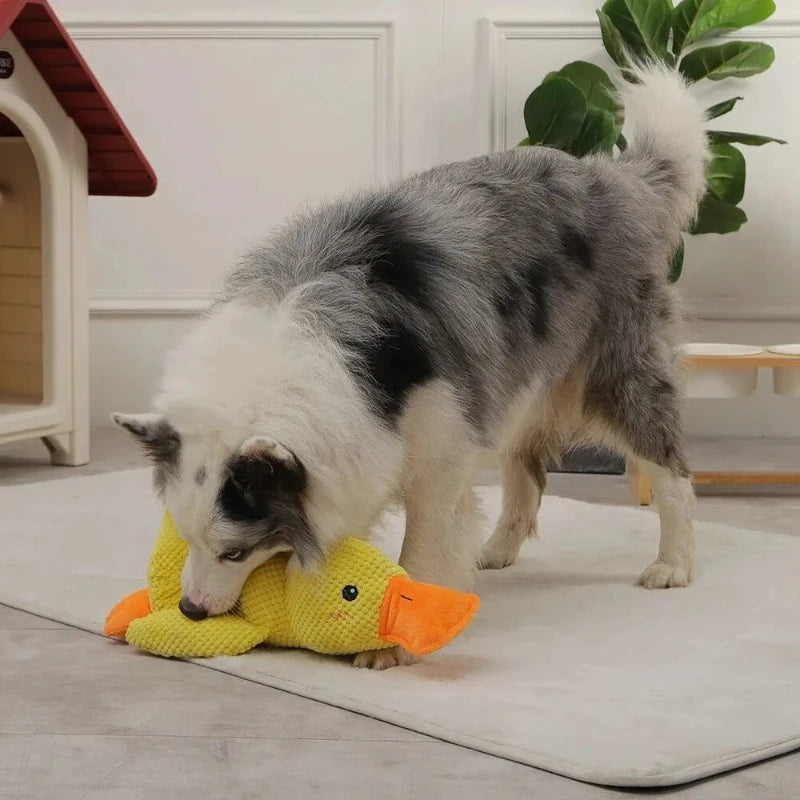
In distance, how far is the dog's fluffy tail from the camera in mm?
2971

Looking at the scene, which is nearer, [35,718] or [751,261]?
[35,718]

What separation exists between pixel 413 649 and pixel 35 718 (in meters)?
0.59

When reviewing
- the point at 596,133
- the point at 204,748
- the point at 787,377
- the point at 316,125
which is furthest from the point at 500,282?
the point at 316,125

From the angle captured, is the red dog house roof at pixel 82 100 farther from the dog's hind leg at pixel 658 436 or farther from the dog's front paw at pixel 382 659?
the dog's front paw at pixel 382 659

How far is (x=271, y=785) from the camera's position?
1.78 metres

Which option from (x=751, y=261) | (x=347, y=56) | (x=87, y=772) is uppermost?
(x=347, y=56)

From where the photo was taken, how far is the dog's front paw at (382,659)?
2275mm

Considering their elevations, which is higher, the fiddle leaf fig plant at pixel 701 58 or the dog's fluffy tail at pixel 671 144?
the fiddle leaf fig plant at pixel 701 58

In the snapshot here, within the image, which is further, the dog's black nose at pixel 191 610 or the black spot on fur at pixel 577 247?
the black spot on fur at pixel 577 247

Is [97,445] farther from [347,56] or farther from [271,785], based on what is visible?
[271,785]

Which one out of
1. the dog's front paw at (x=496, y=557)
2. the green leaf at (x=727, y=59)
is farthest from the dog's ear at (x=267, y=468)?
the green leaf at (x=727, y=59)

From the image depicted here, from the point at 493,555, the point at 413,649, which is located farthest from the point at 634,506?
the point at 413,649

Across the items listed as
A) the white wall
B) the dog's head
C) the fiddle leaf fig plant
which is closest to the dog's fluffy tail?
the fiddle leaf fig plant

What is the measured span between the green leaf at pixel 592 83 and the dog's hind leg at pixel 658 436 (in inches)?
64.2
